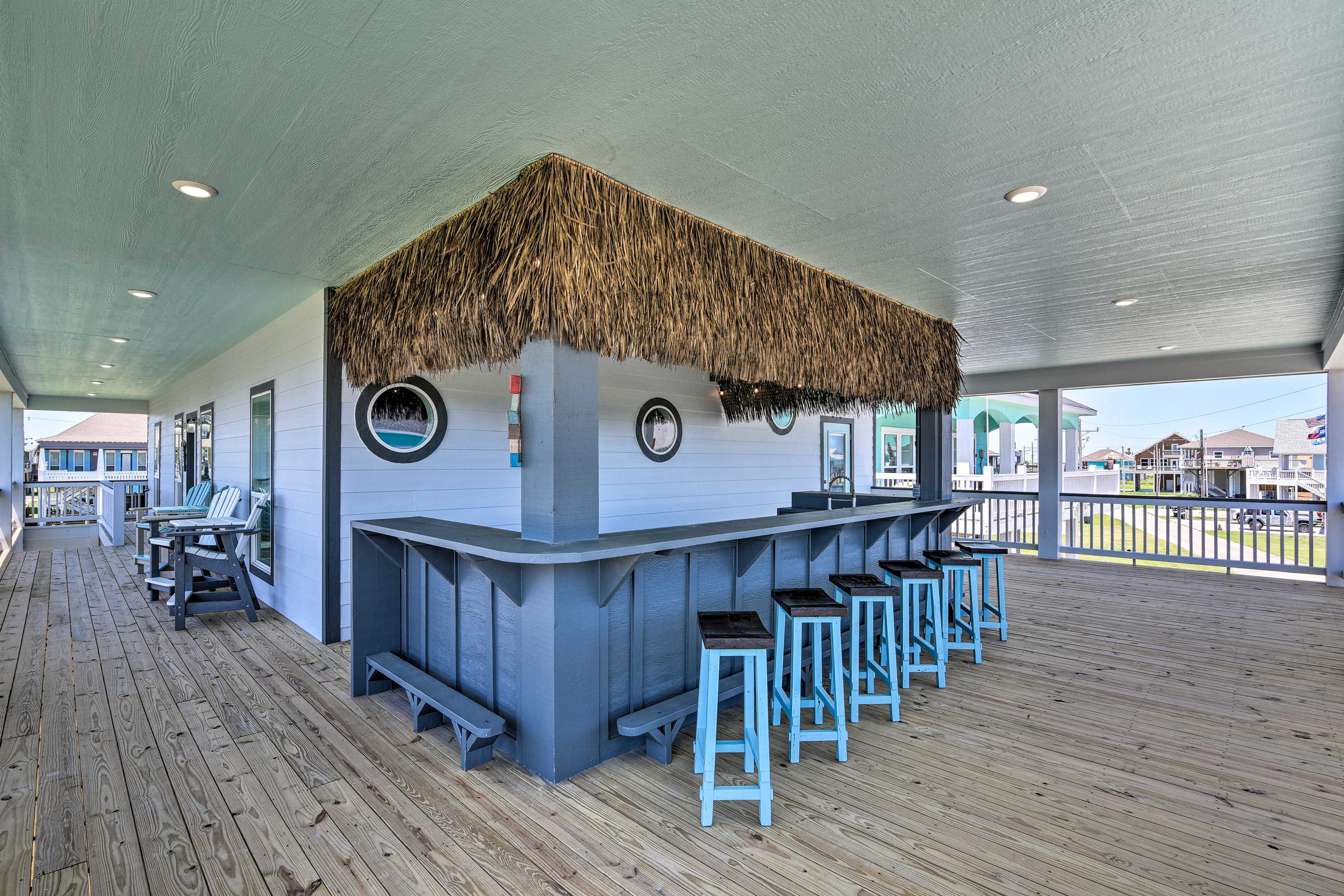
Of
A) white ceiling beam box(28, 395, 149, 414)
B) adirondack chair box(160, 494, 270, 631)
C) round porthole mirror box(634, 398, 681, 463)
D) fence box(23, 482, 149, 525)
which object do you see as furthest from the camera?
white ceiling beam box(28, 395, 149, 414)

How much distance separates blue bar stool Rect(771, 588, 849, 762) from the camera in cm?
276

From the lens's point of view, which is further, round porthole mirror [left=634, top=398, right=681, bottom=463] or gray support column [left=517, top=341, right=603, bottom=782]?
round porthole mirror [left=634, top=398, right=681, bottom=463]

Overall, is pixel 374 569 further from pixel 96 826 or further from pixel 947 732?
pixel 947 732

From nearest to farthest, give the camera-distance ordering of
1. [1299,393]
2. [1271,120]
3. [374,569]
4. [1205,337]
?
1. [1271,120]
2. [374,569]
3. [1205,337]
4. [1299,393]

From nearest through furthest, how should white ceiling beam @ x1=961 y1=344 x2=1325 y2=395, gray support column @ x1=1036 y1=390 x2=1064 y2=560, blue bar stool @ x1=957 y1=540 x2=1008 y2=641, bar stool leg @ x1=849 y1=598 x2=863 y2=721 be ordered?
bar stool leg @ x1=849 y1=598 x2=863 y2=721, blue bar stool @ x1=957 y1=540 x2=1008 y2=641, white ceiling beam @ x1=961 y1=344 x2=1325 y2=395, gray support column @ x1=1036 y1=390 x2=1064 y2=560

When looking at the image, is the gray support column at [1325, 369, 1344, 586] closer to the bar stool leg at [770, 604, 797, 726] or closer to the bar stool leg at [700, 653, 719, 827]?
the bar stool leg at [770, 604, 797, 726]

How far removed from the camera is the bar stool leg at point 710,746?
226 centimetres

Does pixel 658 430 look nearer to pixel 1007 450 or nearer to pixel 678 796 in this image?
pixel 678 796

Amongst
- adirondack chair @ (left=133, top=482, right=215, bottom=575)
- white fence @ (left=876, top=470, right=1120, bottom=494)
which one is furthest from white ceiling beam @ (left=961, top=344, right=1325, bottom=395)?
adirondack chair @ (left=133, top=482, right=215, bottom=575)

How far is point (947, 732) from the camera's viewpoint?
3.09 metres

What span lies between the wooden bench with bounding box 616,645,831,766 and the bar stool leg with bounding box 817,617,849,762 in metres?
0.47

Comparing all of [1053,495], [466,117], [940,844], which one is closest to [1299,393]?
[1053,495]

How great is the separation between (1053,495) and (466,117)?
8820 millimetres

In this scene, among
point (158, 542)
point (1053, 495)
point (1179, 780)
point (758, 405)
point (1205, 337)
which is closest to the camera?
point (1179, 780)
